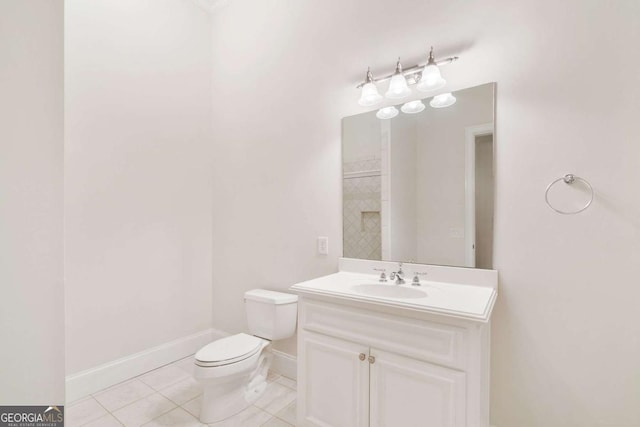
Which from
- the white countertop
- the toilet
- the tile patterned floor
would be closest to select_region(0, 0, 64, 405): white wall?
the white countertop

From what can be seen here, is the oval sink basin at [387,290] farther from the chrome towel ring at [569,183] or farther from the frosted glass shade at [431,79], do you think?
the frosted glass shade at [431,79]

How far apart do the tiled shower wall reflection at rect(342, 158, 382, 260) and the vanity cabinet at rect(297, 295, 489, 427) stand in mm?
565

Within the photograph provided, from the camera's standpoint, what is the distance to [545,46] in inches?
A: 57.1

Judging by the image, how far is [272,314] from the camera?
2184 millimetres

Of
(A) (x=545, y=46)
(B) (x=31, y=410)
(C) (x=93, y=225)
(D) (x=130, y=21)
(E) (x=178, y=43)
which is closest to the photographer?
(B) (x=31, y=410)

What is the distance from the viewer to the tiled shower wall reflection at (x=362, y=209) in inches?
78.5

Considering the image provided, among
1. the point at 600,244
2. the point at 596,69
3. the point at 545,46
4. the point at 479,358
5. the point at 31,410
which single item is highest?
the point at 545,46

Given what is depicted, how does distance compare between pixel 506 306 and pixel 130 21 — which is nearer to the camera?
pixel 506 306

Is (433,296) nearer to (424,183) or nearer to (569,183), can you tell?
(424,183)

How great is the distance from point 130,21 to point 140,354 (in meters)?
2.59

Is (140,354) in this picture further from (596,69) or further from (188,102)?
(596,69)

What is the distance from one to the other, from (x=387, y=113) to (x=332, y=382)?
156cm

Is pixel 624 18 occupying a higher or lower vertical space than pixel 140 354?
higher

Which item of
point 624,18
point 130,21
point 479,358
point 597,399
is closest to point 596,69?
point 624,18
